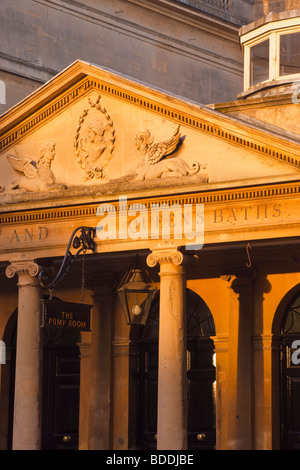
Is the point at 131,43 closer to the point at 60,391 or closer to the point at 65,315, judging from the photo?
the point at 60,391

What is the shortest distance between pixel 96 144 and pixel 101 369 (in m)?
5.14

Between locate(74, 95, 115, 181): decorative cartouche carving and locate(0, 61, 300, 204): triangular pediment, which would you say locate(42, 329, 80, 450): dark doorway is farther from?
locate(74, 95, 115, 181): decorative cartouche carving

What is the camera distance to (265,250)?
878 inches

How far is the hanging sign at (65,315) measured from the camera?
66.6 feet

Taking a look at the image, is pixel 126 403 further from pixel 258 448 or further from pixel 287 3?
pixel 287 3

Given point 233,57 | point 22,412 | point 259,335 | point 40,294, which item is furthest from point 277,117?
point 233,57

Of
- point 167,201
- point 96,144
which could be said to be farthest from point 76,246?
point 96,144

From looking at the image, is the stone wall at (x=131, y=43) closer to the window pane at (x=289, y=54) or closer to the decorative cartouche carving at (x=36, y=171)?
the decorative cartouche carving at (x=36, y=171)

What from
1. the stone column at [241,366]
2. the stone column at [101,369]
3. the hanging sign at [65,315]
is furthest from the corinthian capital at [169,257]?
the stone column at [101,369]

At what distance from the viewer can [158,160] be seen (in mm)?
20828

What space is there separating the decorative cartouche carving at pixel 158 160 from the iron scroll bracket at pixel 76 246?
1409mm

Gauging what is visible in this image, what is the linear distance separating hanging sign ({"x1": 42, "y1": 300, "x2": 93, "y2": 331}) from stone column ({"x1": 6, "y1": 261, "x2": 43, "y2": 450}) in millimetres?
793

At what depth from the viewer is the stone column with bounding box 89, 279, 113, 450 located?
2384cm

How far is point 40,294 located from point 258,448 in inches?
201
